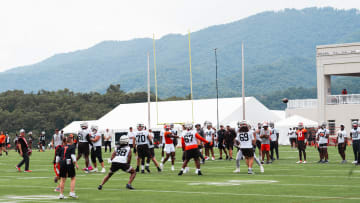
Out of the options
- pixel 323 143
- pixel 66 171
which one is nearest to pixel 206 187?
pixel 66 171

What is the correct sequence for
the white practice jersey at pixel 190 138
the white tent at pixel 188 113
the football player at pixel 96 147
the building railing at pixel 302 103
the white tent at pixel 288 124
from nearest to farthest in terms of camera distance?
the white practice jersey at pixel 190 138 < the football player at pixel 96 147 < the white tent at pixel 288 124 < the building railing at pixel 302 103 < the white tent at pixel 188 113

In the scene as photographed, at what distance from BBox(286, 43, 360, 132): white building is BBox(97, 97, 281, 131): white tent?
8484mm

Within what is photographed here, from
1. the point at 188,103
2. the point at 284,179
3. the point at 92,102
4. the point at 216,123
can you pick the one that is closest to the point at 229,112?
the point at 216,123

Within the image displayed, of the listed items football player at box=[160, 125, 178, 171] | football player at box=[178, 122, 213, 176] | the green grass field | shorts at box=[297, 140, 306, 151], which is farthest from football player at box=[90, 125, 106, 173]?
shorts at box=[297, 140, 306, 151]

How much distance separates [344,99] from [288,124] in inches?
249

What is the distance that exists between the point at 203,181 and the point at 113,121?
54.5 meters

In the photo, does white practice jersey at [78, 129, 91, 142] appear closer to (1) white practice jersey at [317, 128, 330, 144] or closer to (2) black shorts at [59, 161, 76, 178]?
(2) black shorts at [59, 161, 76, 178]

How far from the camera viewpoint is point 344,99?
Result: 59.8m

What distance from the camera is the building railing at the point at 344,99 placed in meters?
59.6

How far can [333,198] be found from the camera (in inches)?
562

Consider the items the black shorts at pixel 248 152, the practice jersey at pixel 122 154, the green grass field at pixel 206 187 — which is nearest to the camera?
the green grass field at pixel 206 187

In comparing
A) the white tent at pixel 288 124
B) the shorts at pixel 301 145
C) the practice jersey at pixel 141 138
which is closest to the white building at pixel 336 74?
the white tent at pixel 288 124

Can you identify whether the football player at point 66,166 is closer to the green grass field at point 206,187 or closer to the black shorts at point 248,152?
the green grass field at point 206,187

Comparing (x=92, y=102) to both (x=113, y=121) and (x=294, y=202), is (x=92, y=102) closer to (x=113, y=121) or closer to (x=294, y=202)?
(x=113, y=121)
